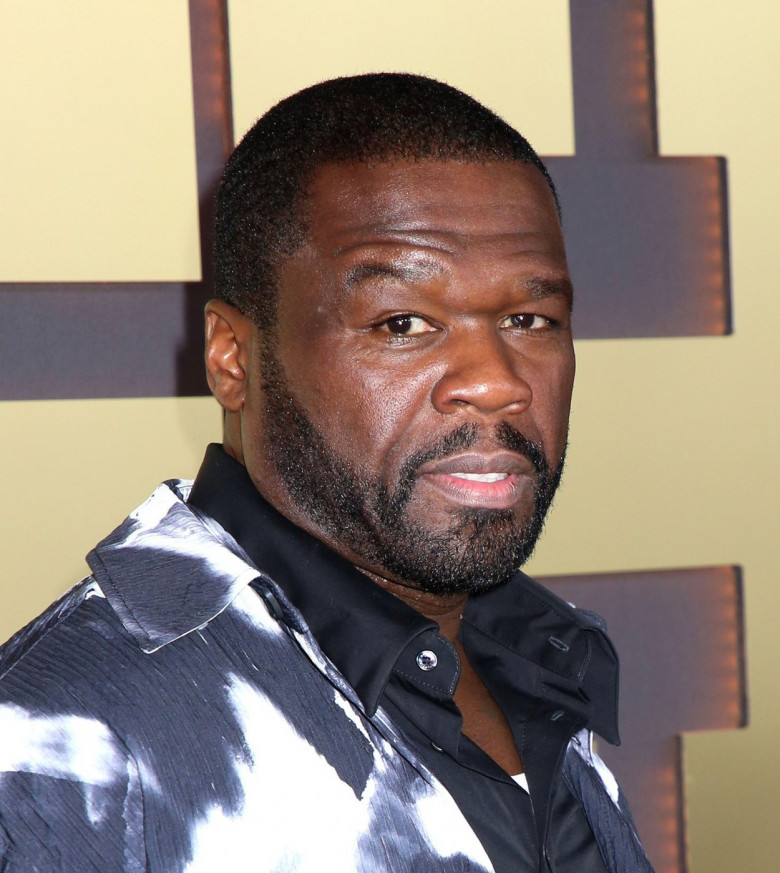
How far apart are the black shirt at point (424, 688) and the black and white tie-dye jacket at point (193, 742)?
4cm

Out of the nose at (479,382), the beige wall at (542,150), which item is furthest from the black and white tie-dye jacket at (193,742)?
the beige wall at (542,150)

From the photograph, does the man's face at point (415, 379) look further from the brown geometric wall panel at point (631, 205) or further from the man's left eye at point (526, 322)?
the brown geometric wall panel at point (631, 205)

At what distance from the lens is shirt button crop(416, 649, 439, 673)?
960mm

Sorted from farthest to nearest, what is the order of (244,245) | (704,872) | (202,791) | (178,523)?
(704,872) < (244,245) < (178,523) < (202,791)

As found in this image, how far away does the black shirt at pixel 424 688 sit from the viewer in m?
0.93

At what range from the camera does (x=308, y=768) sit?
2.73 feet

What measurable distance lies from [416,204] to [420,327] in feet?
0.34

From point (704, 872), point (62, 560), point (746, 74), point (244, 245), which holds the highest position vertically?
point (746, 74)

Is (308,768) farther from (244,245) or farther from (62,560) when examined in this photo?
(62,560)

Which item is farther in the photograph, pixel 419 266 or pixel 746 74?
pixel 746 74

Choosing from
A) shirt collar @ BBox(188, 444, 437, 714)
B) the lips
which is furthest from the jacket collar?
the lips

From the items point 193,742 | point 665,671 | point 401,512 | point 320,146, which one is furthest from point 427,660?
point 665,671

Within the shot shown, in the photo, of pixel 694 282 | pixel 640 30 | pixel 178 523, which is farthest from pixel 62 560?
pixel 640 30

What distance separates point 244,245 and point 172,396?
581 mm
